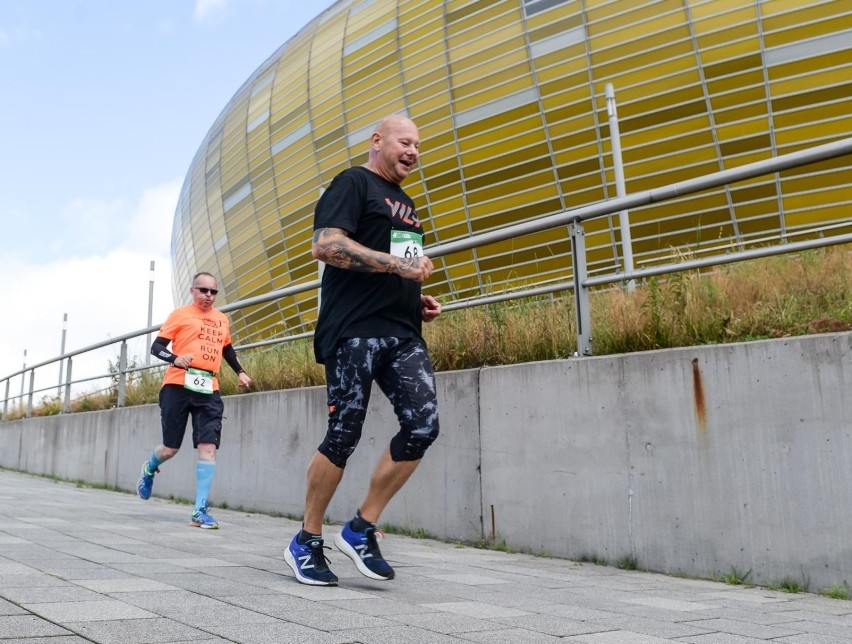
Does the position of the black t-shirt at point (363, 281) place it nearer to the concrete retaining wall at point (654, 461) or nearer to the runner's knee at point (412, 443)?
the runner's knee at point (412, 443)

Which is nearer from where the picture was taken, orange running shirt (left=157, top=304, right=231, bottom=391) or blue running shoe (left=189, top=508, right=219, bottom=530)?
blue running shoe (left=189, top=508, right=219, bottom=530)

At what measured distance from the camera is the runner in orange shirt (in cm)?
604

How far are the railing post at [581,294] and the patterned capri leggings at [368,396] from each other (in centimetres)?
155

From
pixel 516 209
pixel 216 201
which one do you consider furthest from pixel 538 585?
pixel 216 201

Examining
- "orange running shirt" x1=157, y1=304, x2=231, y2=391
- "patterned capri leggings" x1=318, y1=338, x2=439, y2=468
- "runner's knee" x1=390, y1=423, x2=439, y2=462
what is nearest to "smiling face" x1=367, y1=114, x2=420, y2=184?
"patterned capri leggings" x1=318, y1=338, x2=439, y2=468

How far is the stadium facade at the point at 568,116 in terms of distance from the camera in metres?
18.1

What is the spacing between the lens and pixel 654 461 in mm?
4098

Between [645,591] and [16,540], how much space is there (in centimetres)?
310

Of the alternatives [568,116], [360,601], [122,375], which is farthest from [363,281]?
[568,116]

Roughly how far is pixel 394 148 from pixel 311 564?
1.71m

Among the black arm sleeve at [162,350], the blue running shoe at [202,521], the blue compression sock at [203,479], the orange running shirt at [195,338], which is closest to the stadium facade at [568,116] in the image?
the orange running shirt at [195,338]

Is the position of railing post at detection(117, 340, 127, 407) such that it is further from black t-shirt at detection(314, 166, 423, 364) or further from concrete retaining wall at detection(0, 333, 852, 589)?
black t-shirt at detection(314, 166, 423, 364)

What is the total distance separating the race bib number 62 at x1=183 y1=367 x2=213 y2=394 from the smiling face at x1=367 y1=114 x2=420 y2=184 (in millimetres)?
3026

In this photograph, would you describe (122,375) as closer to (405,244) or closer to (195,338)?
(195,338)
